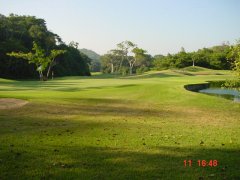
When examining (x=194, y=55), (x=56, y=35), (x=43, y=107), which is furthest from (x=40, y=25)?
(x=43, y=107)

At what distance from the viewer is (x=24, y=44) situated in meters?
94.2

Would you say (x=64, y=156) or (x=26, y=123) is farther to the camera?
(x=26, y=123)

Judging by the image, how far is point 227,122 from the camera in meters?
14.9

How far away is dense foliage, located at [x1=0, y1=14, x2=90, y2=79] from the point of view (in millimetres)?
83125

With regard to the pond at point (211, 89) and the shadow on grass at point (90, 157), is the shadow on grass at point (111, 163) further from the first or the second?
the pond at point (211, 89)

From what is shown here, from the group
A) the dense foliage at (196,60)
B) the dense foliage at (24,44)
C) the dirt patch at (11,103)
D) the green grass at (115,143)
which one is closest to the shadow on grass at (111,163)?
the green grass at (115,143)

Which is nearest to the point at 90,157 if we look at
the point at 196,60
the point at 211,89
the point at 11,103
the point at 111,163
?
the point at 111,163

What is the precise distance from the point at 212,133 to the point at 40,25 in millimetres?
101170

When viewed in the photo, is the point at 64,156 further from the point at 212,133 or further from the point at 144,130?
the point at 212,133

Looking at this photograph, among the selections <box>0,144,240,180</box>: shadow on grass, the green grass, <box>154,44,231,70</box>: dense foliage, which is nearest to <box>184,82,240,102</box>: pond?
the green grass

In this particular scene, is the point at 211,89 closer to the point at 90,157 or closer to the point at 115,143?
the point at 115,143

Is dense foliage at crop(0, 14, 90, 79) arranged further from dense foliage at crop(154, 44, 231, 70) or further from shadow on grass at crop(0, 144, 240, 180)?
shadow on grass at crop(0, 144, 240, 180)

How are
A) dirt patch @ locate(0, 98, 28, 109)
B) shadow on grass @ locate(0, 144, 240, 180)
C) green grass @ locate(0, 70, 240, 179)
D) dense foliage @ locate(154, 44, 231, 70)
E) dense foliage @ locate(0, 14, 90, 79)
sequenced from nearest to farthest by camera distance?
shadow on grass @ locate(0, 144, 240, 180), green grass @ locate(0, 70, 240, 179), dirt patch @ locate(0, 98, 28, 109), dense foliage @ locate(0, 14, 90, 79), dense foliage @ locate(154, 44, 231, 70)

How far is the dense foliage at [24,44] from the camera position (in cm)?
8312
